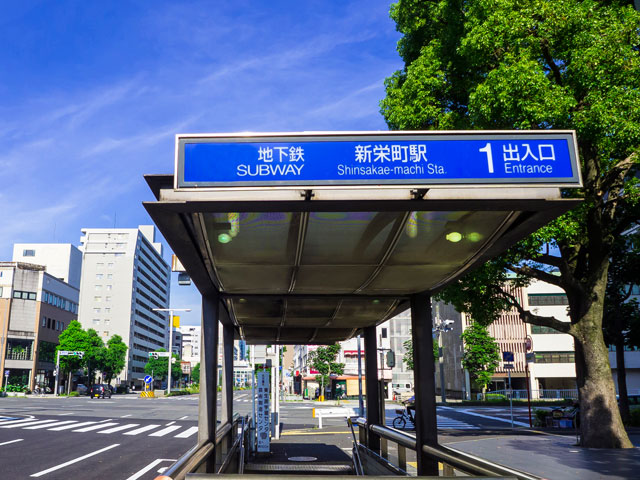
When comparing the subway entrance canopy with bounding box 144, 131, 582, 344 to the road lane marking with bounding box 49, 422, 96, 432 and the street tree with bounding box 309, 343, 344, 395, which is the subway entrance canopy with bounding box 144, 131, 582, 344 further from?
the street tree with bounding box 309, 343, 344, 395

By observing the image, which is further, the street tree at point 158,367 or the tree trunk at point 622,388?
the street tree at point 158,367

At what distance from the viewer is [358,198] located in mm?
3711

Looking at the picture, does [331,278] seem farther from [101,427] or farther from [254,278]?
[101,427]

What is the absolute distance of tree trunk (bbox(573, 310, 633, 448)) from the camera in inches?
581

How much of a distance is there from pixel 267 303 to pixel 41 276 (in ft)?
281

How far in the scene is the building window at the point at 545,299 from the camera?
6531 centimetres

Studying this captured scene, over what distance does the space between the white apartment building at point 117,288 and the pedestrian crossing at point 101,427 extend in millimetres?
86469

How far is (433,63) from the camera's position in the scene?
16.6m

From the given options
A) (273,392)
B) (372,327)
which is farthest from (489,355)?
(372,327)

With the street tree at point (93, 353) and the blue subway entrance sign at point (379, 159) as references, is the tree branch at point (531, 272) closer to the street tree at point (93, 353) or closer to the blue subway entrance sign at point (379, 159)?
the blue subway entrance sign at point (379, 159)

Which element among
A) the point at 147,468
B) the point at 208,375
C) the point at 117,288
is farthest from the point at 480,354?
the point at 117,288

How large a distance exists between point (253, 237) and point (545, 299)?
219 ft

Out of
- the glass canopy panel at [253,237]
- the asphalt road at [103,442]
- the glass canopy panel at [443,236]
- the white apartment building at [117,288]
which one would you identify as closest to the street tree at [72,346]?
the white apartment building at [117,288]

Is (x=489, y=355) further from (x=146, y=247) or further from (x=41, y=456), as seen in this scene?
(x=146, y=247)
